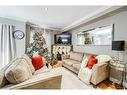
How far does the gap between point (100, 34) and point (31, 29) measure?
3294mm

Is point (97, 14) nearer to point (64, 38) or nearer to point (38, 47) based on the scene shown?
point (38, 47)

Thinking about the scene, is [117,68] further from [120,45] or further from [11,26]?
[11,26]

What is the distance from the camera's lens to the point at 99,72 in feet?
9.98

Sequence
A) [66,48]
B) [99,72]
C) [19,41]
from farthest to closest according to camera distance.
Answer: [66,48]
[19,41]
[99,72]

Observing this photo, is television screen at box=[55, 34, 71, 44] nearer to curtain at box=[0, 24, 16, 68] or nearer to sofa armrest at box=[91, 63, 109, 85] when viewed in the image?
curtain at box=[0, 24, 16, 68]

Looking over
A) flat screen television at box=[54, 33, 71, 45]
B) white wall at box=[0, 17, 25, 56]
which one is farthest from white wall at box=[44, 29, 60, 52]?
white wall at box=[0, 17, 25, 56]

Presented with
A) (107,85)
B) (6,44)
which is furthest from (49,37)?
(107,85)

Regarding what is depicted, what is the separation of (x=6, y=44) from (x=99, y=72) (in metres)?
3.24

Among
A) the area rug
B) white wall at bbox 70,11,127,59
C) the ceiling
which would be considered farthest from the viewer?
the ceiling

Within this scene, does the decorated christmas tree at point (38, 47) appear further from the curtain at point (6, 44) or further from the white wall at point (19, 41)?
the curtain at point (6, 44)

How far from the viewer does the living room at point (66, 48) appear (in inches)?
77.2

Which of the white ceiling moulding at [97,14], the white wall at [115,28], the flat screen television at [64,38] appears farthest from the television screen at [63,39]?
the white wall at [115,28]

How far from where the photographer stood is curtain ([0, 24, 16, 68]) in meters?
4.32

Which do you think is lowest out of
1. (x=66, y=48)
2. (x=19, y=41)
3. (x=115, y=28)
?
(x=66, y=48)
